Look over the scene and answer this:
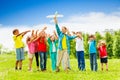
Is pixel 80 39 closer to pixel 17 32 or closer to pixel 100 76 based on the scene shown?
pixel 17 32

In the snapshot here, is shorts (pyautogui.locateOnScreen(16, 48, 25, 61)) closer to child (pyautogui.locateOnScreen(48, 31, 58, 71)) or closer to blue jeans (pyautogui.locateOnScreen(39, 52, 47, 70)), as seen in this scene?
blue jeans (pyautogui.locateOnScreen(39, 52, 47, 70))

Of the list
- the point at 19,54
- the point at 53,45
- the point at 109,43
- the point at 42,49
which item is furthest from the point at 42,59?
the point at 109,43

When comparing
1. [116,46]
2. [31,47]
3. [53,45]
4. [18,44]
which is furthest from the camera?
[116,46]

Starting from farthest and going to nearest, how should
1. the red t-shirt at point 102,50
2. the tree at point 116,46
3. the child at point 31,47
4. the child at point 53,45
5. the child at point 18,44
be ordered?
1. the tree at point 116,46
2. the red t-shirt at point 102,50
3. the child at point 53,45
4. the child at point 18,44
5. the child at point 31,47

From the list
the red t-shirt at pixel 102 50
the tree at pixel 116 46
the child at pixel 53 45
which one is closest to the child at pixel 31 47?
the child at pixel 53 45

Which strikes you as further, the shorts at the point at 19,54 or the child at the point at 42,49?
the shorts at the point at 19,54

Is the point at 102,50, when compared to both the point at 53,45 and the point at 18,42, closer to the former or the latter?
the point at 53,45

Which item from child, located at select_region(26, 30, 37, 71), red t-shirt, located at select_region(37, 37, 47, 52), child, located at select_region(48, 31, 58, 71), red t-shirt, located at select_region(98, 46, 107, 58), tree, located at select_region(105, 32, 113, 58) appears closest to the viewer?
red t-shirt, located at select_region(37, 37, 47, 52)

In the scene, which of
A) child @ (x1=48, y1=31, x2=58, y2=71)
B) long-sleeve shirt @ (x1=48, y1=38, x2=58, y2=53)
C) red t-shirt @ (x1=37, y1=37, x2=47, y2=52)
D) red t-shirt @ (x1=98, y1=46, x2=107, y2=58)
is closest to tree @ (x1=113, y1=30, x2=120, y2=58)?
red t-shirt @ (x1=98, y1=46, x2=107, y2=58)

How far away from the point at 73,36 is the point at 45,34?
101 inches

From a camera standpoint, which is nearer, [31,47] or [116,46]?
[31,47]

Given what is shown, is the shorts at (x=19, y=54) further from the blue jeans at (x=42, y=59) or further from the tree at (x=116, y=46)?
the tree at (x=116, y=46)

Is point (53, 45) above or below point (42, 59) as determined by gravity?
above

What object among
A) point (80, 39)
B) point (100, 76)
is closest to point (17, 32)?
point (80, 39)
